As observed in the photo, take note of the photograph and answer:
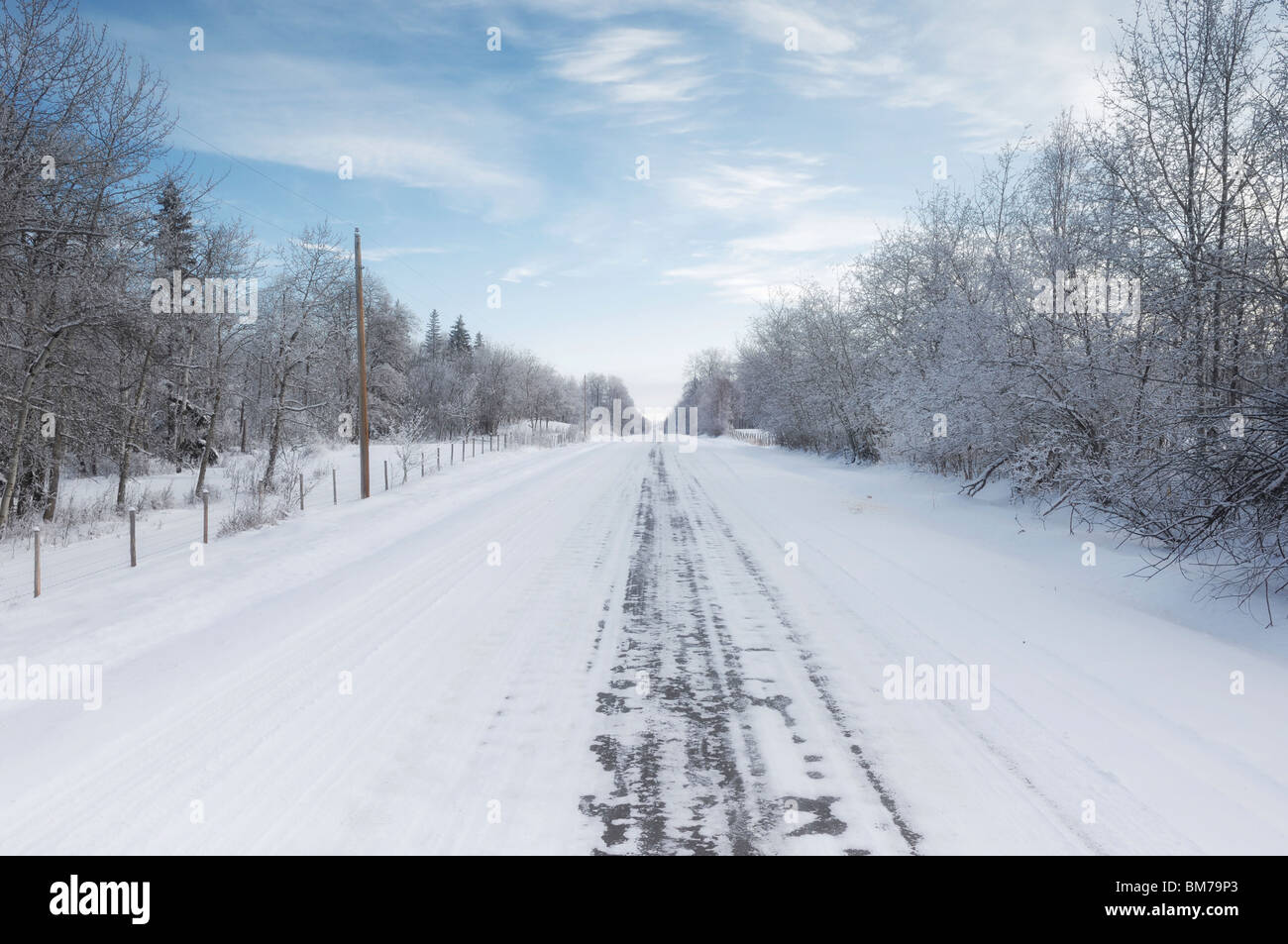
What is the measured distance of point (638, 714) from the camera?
4688mm

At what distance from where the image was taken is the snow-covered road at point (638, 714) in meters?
3.37

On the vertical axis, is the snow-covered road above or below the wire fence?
above

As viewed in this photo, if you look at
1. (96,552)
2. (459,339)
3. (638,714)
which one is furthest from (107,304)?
(459,339)

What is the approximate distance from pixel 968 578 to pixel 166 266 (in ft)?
79.8

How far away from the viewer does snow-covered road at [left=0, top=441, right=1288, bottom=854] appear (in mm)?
3369

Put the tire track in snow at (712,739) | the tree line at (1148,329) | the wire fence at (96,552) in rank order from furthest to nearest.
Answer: the wire fence at (96,552) → the tree line at (1148,329) → the tire track in snow at (712,739)

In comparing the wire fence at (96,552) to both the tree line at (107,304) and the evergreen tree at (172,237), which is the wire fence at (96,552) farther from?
the evergreen tree at (172,237)

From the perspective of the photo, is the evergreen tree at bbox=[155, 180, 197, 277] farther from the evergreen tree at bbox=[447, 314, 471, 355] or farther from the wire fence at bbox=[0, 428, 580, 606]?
the evergreen tree at bbox=[447, 314, 471, 355]

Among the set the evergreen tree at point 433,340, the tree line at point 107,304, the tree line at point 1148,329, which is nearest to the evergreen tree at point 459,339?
the evergreen tree at point 433,340

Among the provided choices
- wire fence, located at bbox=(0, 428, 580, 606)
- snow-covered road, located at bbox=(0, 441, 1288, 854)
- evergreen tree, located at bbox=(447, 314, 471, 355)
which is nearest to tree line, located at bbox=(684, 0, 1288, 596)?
snow-covered road, located at bbox=(0, 441, 1288, 854)

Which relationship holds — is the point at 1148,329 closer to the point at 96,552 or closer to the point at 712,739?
the point at 712,739

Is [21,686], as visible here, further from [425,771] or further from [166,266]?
[166,266]

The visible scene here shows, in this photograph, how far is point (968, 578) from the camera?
29.4 feet
